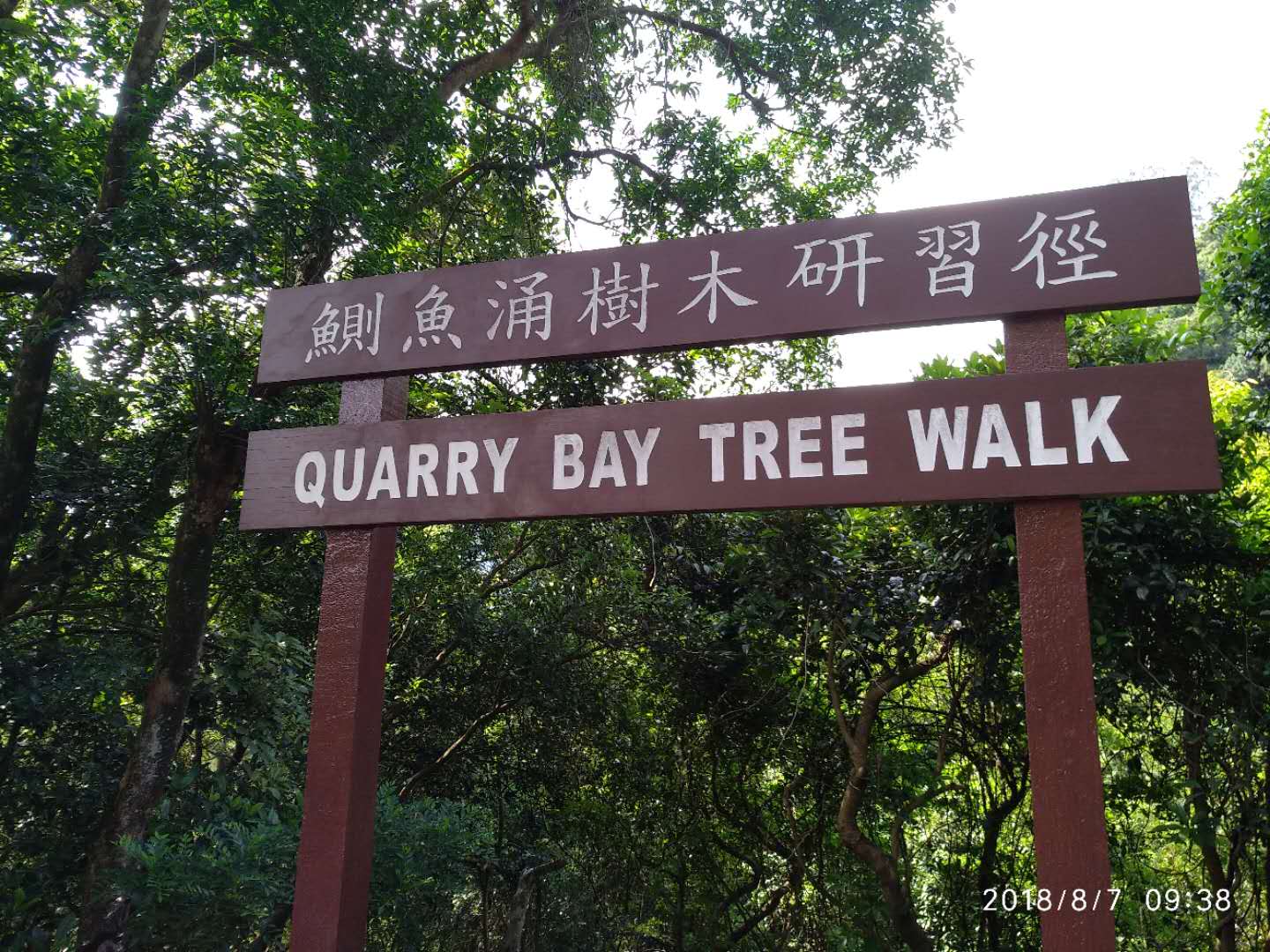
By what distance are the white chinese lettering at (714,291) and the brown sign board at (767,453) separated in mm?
295

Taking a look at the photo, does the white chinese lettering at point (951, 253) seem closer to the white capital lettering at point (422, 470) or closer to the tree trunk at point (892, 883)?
the white capital lettering at point (422, 470)

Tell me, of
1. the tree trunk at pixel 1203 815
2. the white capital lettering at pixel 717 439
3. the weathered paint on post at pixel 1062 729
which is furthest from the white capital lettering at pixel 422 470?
the tree trunk at pixel 1203 815

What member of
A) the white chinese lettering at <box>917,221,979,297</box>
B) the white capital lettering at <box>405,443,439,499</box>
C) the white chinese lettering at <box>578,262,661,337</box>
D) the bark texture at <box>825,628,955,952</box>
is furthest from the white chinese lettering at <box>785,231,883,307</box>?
the bark texture at <box>825,628,955,952</box>

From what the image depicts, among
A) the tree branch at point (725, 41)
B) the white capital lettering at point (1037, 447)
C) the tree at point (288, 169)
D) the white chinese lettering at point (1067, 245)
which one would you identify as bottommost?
the white capital lettering at point (1037, 447)

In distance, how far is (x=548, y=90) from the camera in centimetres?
671

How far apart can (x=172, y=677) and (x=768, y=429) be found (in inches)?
142

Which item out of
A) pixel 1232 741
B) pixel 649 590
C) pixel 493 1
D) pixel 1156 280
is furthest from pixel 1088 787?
pixel 493 1

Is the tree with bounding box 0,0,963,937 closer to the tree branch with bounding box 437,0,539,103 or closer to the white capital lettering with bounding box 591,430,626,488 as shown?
the tree branch with bounding box 437,0,539,103

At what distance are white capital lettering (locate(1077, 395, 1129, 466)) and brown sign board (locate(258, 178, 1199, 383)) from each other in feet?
0.87

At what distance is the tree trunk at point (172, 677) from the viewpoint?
3957mm

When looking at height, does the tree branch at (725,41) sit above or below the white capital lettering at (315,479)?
above

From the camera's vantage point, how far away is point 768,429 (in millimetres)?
2252

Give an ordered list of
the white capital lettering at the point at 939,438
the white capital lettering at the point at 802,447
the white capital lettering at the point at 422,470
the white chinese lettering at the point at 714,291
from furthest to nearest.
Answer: the white capital lettering at the point at 422,470
the white chinese lettering at the point at 714,291
the white capital lettering at the point at 802,447
the white capital lettering at the point at 939,438

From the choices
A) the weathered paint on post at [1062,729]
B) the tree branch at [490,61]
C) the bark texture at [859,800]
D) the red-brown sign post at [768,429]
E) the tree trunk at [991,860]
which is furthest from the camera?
the tree branch at [490,61]
